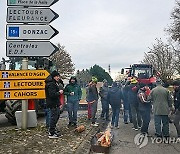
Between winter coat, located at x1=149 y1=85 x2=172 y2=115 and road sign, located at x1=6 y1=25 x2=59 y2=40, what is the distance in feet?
12.4

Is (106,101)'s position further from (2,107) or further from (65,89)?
(2,107)

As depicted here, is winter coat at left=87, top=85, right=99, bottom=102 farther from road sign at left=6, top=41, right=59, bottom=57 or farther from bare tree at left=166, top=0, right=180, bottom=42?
bare tree at left=166, top=0, right=180, bottom=42

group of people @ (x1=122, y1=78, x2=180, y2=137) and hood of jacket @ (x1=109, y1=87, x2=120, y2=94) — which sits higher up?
hood of jacket @ (x1=109, y1=87, x2=120, y2=94)

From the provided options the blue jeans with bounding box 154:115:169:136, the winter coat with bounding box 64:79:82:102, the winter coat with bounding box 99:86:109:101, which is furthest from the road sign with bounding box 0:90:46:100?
the winter coat with bounding box 99:86:109:101

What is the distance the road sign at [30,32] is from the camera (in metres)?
9.68

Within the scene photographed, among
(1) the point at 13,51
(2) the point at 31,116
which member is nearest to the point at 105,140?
(2) the point at 31,116

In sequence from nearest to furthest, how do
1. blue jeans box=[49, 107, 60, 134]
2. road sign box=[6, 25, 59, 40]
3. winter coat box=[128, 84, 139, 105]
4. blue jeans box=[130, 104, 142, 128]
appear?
1. blue jeans box=[49, 107, 60, 134]
2. road sign box=[6, 25, 59, 40]
3. blue jeans box=[130, 104, 142, 128]
4. winter coat box=[128, 84, 139, 105]

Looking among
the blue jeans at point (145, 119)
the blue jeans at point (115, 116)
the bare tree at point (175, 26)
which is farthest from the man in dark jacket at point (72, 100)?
the bare tree at point (175, 26)

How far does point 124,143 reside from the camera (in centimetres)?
887

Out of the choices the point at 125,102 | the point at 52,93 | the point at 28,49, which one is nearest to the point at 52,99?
the point at 52,93

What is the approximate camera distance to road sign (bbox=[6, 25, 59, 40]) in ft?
31.8

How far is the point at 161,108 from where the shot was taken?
9461 mm

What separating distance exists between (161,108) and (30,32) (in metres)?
4.68

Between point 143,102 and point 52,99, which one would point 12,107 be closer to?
point 52,99
